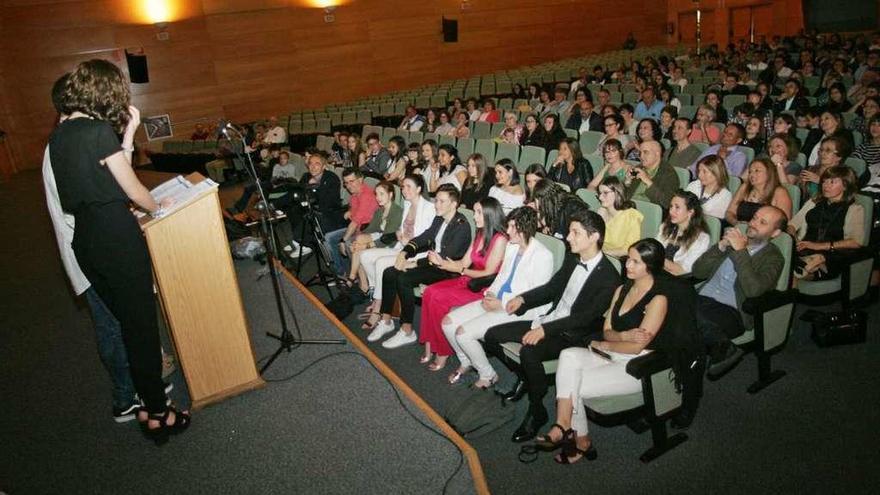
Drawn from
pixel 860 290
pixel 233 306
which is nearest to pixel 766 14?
pixel 860 290

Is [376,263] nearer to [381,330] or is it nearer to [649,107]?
[381,330]

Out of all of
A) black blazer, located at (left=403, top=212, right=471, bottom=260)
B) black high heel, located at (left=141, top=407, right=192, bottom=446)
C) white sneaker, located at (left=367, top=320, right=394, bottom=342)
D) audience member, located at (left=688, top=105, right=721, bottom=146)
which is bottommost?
white sneaker, located at (left=367, top=320, right=394, bottom=342)

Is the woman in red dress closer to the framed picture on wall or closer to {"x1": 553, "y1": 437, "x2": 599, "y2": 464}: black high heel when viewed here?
{"x1": 553, "y1": 437, "x2": 599, "y2": 464}: black high heel

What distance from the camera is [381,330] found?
13.7 ft

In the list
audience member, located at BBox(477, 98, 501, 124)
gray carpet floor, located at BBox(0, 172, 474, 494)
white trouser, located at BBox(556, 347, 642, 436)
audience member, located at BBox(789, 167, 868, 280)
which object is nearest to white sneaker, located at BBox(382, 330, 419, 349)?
gray carpet floor, located at BBox(0, 172, 474, 494)

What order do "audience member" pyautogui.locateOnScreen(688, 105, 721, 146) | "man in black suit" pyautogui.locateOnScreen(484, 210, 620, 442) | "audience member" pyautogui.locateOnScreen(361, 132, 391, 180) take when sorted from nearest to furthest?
"man in black suit" pyautogui.locateOnScreen(484, 210, 620, 442) < "audience member" pyautogui.locateOnScreen(688, 105, 721, 146) < "audience member" pyautogui.locateOnScreen(361, 132, 391, 180)

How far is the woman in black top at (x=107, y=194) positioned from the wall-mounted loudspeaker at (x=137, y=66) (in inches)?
506

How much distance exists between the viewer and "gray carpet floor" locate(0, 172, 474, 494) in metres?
2.30

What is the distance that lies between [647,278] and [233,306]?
207 centimetres

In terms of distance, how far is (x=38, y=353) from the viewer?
12.8 ft

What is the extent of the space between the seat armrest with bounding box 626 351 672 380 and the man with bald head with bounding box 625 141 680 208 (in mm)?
2278

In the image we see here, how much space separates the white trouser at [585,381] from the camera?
2570 millimetres

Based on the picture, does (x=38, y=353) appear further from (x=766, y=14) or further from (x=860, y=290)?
(x=766, y=14)

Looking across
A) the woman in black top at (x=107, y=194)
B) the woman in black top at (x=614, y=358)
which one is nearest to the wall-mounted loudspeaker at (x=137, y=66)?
the woman in black top at (x=107, y=194)
